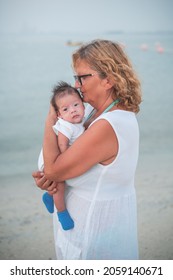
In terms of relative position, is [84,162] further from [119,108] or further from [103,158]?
[119,108]

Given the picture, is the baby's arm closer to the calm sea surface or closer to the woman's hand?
the woman's hand

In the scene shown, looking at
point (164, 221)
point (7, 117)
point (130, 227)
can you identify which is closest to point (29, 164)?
point (7, 117)

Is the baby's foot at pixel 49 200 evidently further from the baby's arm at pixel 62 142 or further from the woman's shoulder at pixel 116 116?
the woman's shoulder at pixel 116 116

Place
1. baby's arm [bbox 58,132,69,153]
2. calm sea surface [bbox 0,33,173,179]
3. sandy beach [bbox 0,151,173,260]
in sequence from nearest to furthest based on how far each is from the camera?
baby's arm [bbox 58,132,69,153], sandy beach [bbox 0,151,173,260], calm sea surface [bbox 0,33,173,179]

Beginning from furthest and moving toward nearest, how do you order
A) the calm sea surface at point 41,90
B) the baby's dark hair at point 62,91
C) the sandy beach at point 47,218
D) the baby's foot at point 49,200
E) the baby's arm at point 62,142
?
the calm sea surface at point 41,90, the sandy beach at point 47,218, the baby's foot at point 49,200, the baby's dark hair at point 62,91, the baby's arm at point 62,142

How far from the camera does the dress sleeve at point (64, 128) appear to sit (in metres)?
1.72

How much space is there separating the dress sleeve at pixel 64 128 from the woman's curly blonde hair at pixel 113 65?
0.23m

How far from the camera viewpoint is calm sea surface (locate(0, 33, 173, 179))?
15.8 ft

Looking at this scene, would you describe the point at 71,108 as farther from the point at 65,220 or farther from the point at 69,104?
the point at 65,220

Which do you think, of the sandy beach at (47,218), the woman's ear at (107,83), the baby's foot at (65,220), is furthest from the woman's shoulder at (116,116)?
the sandy beach at (47,218)

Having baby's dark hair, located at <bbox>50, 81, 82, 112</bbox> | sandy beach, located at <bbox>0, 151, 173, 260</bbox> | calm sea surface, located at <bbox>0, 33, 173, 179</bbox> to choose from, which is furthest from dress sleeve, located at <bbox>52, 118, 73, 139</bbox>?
calm sea surface, located at <bbox>0, 33, 173, 179</bbox>

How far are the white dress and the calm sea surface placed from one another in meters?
2.63

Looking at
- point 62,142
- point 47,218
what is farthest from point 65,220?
point 47,218

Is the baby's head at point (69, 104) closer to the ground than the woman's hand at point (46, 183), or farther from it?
farther from it
